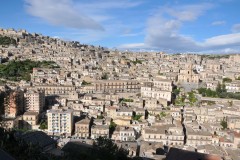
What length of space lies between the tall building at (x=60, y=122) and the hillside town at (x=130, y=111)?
10cm

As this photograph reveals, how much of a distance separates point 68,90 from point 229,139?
21546 millimetres

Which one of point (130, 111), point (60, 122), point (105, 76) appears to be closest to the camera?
point (60, 122)

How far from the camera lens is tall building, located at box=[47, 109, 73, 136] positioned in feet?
103

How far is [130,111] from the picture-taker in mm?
34094

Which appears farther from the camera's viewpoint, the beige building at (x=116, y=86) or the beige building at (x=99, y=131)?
the beige building at (x=116, y=86)

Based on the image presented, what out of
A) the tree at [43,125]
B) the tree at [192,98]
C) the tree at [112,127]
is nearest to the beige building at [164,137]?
the tree at [112,127]

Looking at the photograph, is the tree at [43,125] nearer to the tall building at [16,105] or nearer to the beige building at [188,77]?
the tall building at [16,105]

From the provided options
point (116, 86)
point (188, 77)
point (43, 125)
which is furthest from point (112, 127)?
point (188, 77)

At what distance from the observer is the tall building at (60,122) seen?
31250 millimetres

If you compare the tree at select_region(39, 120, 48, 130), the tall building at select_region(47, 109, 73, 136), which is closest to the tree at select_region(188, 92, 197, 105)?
the tall building at select_region(47, 109, 73, 136)

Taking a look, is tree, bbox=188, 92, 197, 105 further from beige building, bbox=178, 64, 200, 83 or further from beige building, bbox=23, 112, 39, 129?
beige building, bbox=23, 112, 39, 129

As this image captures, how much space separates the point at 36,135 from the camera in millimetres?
23312

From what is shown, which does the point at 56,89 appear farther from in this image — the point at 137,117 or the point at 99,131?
the point at 99,131

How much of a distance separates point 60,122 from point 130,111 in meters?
7.60
